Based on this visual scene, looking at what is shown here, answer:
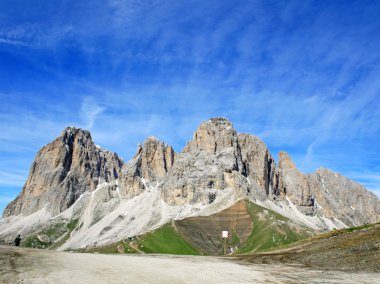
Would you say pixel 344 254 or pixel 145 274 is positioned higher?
pixel 344 254

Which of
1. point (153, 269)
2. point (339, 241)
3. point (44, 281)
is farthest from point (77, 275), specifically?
point (339, 241)

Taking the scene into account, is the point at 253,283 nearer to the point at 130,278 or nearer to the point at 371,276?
the point at 130,278

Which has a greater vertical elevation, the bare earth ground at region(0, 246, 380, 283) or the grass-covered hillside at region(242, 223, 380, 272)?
the grass-covered hillside at region(242, 223, 380, 272)

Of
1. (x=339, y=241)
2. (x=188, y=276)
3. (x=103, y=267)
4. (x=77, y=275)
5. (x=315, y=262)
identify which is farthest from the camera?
(x=339, y=241)

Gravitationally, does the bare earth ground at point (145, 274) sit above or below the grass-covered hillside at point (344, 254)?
below

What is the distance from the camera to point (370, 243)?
50781 millimetres

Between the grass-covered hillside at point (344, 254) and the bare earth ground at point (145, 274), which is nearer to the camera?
the bare earth ground at point (145, 274)

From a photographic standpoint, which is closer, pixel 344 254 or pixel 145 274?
pixel 145 274

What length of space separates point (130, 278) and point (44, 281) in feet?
21.6

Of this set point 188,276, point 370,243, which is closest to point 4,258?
point 188,276

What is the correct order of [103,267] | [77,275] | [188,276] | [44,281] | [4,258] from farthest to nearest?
[4,258]
[103,267]
[188,276]
[77,275]
[44,281]

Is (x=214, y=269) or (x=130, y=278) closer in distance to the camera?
(x=130, y=278)

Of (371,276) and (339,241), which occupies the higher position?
(339,241)

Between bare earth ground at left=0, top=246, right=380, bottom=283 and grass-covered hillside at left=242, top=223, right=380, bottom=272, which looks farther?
grass-covered hillside at left=242, top=223, right=380, bottom=272
